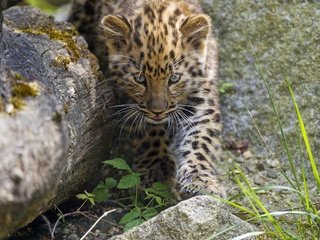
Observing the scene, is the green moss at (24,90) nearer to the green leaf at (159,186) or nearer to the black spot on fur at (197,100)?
the green leaf at (159,186)

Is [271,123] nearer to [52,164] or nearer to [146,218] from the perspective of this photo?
[146,218]

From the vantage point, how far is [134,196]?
6176 millimetres

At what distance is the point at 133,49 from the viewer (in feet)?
20.6

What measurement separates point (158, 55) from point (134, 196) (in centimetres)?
107

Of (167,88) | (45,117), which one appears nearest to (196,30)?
(167,88)

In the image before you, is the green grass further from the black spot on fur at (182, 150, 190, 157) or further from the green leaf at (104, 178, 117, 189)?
the green leaf at (104, 178, 117, 189)

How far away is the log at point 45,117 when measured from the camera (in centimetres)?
367

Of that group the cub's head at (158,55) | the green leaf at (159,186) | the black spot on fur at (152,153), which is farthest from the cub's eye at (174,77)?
the green leaf at (159,186)

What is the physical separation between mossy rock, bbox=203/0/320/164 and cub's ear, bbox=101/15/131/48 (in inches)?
47.6

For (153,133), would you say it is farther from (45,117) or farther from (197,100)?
(45,117)

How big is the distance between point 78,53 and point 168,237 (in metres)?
1.73

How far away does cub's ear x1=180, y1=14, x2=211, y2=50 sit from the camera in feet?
20.3

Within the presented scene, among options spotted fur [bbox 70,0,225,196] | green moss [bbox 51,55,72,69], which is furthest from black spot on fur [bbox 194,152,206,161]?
green moss [bbox 51,55,72,69]

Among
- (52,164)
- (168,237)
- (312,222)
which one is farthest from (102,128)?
(52,164)
